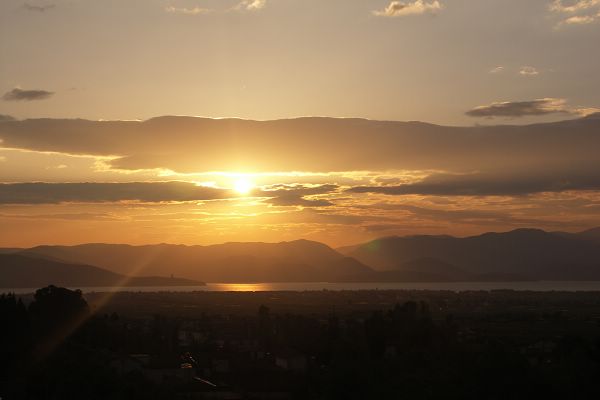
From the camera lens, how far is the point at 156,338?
48.8 meters

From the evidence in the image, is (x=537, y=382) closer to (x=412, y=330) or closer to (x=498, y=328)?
(x=412, y=330)

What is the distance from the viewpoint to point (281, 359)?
133 ft

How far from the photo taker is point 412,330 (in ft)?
148

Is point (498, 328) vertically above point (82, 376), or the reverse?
point (82, 376)

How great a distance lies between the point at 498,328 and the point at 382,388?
39.7 metres

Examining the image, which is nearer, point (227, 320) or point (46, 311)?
point (46, 311)

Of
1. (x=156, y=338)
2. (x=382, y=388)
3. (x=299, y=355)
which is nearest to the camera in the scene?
(x=382, y=388)

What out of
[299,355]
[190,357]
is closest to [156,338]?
[190,357]

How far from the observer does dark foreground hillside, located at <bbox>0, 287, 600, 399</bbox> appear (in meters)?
24.6

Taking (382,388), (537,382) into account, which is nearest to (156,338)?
(382,388)

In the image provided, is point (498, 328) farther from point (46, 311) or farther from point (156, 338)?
point (46, 311)

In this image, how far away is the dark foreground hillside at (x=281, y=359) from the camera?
24594 millimetres

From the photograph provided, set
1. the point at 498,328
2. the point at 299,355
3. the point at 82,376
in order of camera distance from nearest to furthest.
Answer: the point at 82,376
the point at 299,355
the point at 498,328

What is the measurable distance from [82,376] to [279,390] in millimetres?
8513
